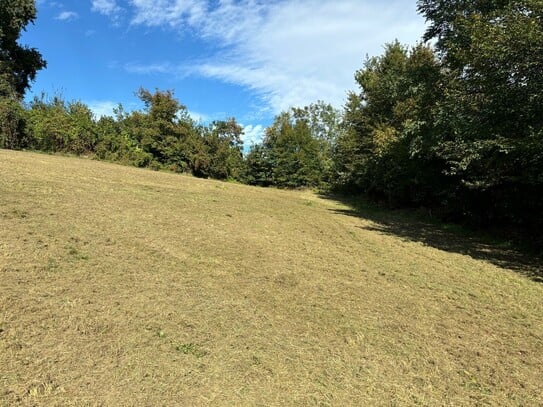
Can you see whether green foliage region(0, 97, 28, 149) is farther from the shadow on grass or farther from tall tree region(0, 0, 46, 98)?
the shadow on grass

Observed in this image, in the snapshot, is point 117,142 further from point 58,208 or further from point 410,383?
point 410,383

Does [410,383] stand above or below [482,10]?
below

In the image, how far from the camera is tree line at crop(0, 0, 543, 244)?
25.0 feet

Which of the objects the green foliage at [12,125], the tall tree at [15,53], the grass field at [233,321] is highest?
the tall tree at [15,53]

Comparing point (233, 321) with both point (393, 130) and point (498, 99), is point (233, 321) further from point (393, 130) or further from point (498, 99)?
point (393, 130)

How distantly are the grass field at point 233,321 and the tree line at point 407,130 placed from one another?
3496 mm

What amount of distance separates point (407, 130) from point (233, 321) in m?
9.97

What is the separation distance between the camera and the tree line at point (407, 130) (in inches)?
300

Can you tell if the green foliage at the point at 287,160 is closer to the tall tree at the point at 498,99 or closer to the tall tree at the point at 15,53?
the tall tree at the point at 15,53

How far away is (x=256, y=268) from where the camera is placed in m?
5.40

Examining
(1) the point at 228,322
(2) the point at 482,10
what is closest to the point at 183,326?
(1) the point at 228,322

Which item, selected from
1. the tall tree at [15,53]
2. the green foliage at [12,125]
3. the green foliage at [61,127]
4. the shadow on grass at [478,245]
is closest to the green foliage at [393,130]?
the shadow on grass at [478,245]

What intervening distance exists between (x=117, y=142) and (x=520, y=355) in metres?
25.8

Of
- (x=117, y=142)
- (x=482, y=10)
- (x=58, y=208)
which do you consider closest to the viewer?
(x=58, y=208)
